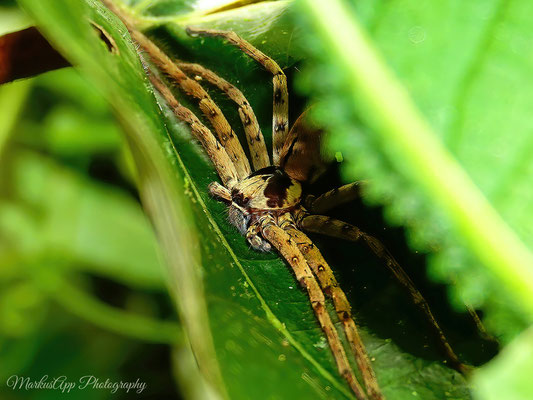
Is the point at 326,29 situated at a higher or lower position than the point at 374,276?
higher

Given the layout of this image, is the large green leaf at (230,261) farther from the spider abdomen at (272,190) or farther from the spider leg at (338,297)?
the spider abdomen at (272,190)

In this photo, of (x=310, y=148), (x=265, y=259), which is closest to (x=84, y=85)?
(x=310, y=148)

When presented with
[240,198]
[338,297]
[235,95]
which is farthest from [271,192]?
[338,297]

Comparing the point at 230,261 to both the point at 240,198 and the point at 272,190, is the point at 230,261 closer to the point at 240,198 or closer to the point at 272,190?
the point at 240,198

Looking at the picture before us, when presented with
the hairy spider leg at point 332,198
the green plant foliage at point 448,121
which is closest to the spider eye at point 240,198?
the hairy spider leg at point 332,198

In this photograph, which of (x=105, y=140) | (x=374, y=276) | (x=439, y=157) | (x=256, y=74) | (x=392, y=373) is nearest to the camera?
(x=439, y=157)

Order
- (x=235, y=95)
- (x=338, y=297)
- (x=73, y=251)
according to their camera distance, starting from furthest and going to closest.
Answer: (x=73, y=251) < (x=235, y=95) < (x=338, y=297)

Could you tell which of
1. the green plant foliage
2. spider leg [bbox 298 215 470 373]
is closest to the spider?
spider leg [bbox 298 215 470 373]

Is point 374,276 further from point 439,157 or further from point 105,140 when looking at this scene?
point 105,140
